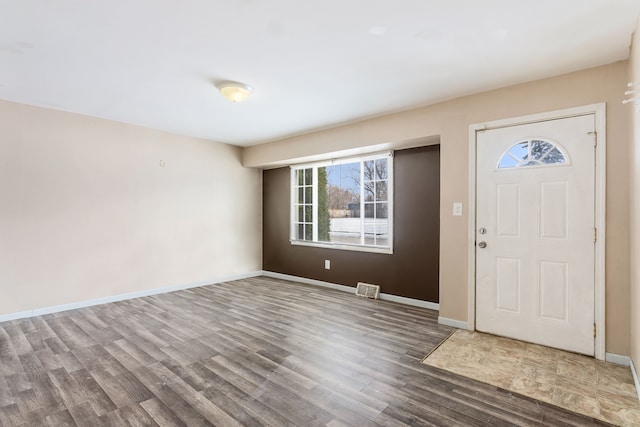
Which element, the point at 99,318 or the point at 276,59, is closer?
the point at 276,59

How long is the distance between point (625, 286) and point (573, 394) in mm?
1089

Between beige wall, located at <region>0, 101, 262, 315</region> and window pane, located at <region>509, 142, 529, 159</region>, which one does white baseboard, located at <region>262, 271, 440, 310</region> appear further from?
window pane, located at <region>509, 142, 529, 159</region>

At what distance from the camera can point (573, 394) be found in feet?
6.97

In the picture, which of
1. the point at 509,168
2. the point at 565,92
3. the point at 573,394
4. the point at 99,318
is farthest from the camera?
the point at 99,318

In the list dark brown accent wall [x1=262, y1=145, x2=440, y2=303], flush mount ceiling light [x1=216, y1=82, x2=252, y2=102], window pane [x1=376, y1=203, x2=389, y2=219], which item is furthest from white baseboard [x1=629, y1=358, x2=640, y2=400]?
flush mount ceiling light [x1=216, y1=82, x2=252, y2=102]

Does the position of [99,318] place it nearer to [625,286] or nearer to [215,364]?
[215,364]

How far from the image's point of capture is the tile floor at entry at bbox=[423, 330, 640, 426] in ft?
6.58

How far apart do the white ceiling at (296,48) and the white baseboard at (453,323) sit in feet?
8.06

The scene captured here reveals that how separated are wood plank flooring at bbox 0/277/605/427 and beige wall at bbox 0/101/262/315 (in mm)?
607

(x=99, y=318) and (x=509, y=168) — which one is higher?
(x=509, y=168)

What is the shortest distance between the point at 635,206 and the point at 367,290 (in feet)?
10.2

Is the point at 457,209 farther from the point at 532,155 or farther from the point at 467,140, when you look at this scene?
Answer: the point at 532,155

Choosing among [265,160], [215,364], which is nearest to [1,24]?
[215,364]

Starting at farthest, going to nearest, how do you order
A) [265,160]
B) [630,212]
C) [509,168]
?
[265,160], [509,168], [630,212]
